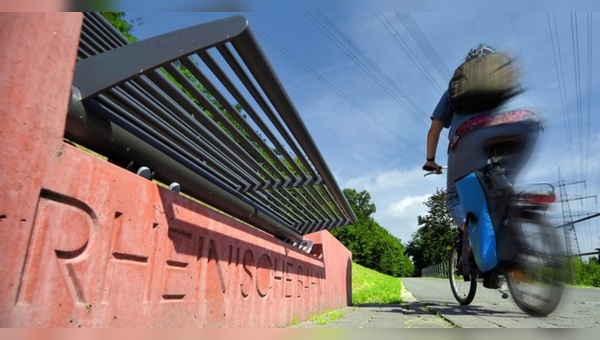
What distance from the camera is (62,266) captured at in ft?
4.03

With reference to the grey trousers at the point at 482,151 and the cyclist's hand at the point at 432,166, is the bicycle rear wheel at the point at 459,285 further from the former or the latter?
the grey trousers at the point at 482,151

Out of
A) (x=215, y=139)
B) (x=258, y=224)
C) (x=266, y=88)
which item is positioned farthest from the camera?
(x=258, y=224)

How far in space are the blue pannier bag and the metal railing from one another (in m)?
0.98

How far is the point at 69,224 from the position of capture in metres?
1.26

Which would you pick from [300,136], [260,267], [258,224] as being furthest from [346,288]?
[300,136]

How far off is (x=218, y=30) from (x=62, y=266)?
1016mm

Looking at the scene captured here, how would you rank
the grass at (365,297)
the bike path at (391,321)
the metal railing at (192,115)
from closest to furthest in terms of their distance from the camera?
1. the metal railing at (192,115)
2. the bike path at (391,321)
3. the grass at (365,297)

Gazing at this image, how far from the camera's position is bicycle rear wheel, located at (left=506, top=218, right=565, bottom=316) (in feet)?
6.33

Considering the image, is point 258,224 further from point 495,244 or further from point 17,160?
point 17,160

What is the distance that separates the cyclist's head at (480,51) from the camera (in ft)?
6.54

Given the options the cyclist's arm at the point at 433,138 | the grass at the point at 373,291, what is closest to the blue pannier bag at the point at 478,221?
the cyclist's arm at the point at 433,138

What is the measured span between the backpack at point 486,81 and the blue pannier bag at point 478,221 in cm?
41

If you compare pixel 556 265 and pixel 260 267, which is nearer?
pixel 556 265

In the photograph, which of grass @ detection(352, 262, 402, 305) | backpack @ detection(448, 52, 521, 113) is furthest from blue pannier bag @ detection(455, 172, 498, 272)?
grass @ detection(352, 262, 402, 305)
